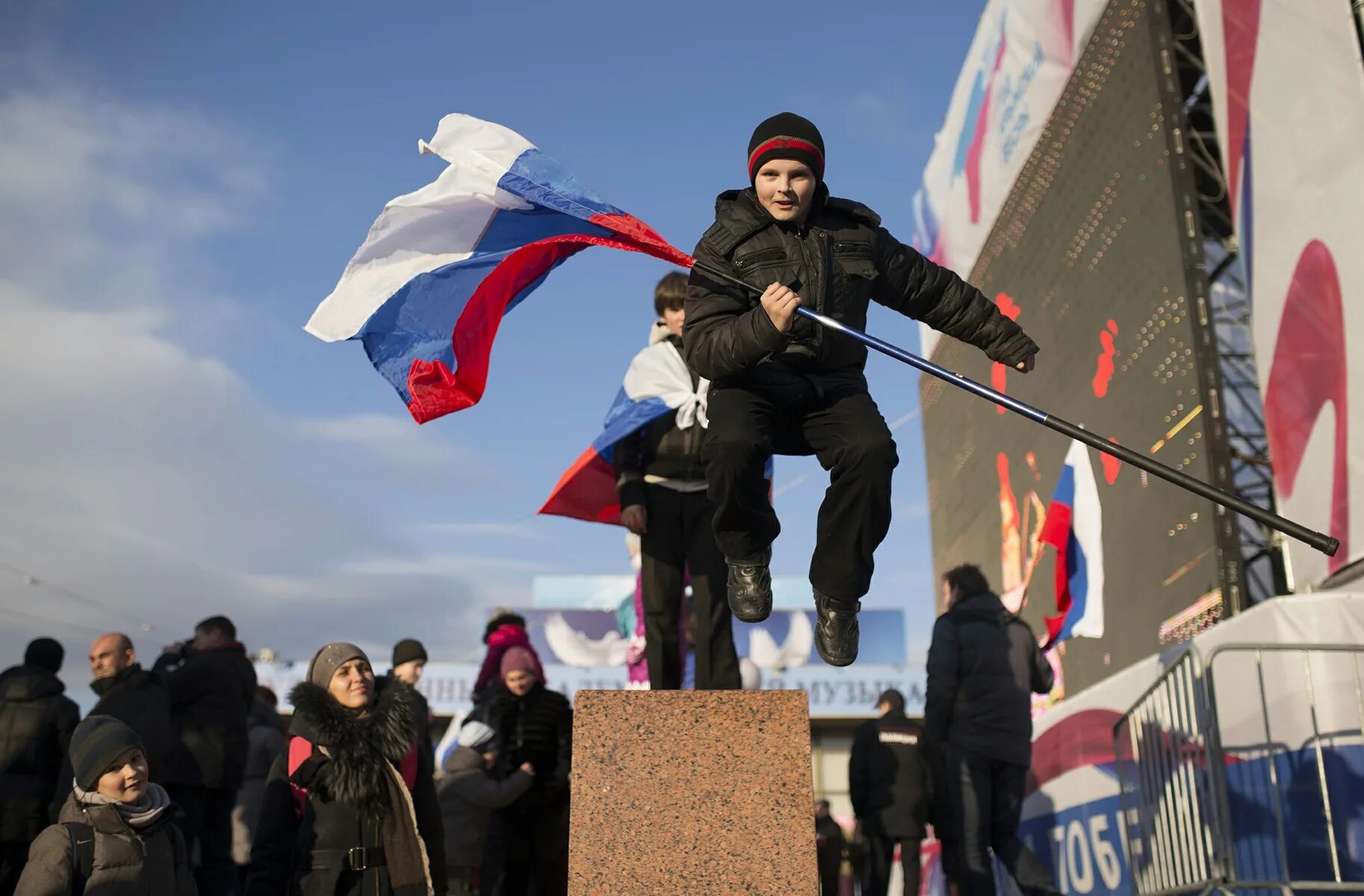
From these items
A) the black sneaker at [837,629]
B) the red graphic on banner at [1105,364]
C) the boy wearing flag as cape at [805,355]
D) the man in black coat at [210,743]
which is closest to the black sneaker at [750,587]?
the boy wearing flag as cape at [805,355]

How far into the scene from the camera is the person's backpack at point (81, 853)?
383cm

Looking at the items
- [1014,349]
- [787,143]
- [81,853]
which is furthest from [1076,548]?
[81,853]

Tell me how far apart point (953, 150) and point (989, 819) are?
12.2 m

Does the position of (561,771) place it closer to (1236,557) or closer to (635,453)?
(635,453)

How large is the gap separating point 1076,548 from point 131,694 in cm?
581

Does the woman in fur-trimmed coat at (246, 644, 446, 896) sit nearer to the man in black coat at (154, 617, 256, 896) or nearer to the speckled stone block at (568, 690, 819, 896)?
the speckled stone block at (568, 690, 819, 896)

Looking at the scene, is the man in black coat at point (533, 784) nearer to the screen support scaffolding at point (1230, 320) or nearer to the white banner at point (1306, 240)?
the white banner at point (1306, 240)

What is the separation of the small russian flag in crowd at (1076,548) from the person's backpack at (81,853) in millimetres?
5515

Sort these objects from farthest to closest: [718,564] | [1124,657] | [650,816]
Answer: [1124,657]
[718,564]
[650,816]

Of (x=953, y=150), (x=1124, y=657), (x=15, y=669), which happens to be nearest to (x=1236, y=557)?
(x=1124, y=657)

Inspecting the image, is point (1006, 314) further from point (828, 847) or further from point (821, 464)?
point (821, 464)

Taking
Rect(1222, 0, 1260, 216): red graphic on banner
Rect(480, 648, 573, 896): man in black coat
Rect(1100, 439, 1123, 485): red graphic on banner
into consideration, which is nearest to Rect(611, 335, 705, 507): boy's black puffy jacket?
Rect(480, 648, 573, 896): man in black coat

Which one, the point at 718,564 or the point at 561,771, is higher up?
the point at 718,564

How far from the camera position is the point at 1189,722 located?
5.44m
